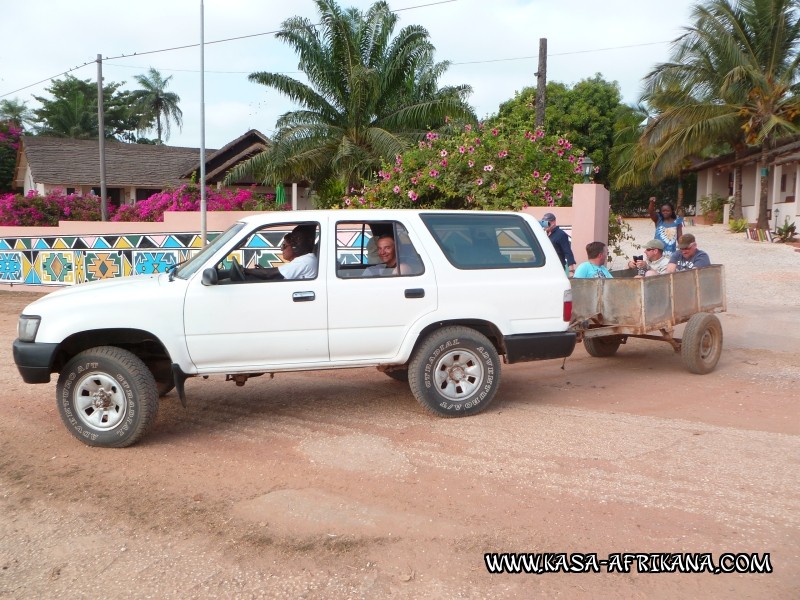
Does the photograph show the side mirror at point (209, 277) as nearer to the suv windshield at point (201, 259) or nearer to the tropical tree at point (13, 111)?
the suv windshield at point (201, 259)

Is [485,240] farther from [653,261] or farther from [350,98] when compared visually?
[350,98]

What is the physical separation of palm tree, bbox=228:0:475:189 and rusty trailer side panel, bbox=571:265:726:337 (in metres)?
14.6

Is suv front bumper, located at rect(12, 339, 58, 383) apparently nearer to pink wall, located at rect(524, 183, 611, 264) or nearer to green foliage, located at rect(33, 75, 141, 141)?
pink wall, located at rect(524, 183, 611, 264)

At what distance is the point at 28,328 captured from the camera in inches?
241

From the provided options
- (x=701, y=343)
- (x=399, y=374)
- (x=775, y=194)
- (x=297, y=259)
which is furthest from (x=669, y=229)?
(x=775, y=194)

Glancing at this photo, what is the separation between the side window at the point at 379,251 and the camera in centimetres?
692

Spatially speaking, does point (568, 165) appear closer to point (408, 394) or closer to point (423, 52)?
point (408, 394)

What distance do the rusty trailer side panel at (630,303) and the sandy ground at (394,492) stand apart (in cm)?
69

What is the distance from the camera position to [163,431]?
673cm

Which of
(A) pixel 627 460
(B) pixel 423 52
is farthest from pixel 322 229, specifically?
(B) pixel 423 52

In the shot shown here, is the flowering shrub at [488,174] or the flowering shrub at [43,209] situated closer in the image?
the flowering shrub at [488,174]

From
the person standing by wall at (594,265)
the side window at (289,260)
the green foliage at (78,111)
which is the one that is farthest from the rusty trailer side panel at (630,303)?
the green foliage at (78,111)

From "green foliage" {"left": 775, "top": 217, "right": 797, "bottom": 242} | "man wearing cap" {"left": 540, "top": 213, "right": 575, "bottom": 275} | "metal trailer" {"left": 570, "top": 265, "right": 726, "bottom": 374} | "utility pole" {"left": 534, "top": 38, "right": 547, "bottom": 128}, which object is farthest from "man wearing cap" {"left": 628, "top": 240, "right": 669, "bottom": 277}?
"green foliage" {"left": 775, "top": 217, "right": 797, "bottom": 242}

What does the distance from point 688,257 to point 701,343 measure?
1343 millimetres
